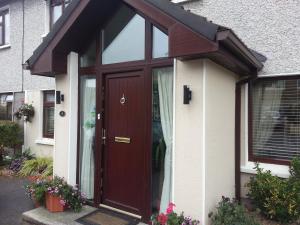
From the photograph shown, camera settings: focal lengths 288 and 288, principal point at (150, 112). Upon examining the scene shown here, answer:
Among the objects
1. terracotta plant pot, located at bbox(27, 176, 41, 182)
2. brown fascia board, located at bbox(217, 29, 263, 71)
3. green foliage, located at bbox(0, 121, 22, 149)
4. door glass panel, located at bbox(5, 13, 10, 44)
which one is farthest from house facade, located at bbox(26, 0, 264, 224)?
door glass panel, located at bbox(5, 13, 10, 44)

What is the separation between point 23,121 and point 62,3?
407 centimetres

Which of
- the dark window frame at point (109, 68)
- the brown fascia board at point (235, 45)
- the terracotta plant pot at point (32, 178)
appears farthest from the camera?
the terracotta plant pot at point (32, 178)

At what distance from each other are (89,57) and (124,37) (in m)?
0.88

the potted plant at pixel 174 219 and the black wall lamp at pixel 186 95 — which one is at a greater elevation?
the black wall lamp at pixel 186 95

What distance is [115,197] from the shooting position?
5.11m

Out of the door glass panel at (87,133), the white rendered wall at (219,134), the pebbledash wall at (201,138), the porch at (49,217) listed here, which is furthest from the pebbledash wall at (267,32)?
the porch at (49,217)

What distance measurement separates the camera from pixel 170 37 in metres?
3.65

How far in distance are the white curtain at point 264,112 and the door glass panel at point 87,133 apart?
3.03m

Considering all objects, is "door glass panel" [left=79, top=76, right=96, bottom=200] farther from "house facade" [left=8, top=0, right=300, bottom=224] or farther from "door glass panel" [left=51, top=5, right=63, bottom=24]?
"door glass panel" [left=51, top=5, right=63, bottom=24]

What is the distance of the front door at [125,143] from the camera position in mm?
4715

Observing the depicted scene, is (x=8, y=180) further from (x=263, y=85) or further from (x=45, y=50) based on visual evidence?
(x=263, y=85)

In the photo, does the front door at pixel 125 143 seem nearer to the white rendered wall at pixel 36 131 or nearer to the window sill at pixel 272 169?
the window sill at pixel 272 169

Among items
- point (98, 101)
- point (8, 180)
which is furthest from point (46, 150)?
point (98, 101)

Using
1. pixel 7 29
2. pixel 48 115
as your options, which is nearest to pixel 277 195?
pixel 48 115
